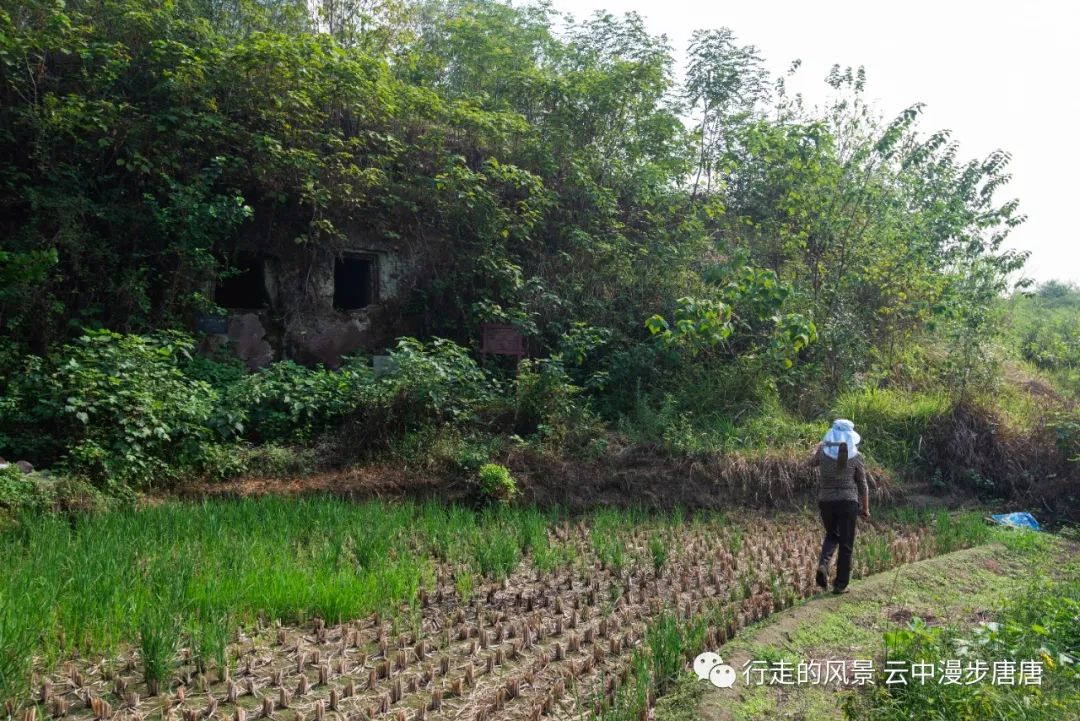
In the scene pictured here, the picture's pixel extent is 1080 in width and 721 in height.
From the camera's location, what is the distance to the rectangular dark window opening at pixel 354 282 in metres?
10.8

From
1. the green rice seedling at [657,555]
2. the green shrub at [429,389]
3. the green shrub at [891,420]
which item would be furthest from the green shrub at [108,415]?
the green shrub at [891,420]

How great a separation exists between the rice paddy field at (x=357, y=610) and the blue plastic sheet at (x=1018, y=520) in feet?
5.67

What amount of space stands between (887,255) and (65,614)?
1076 centimetres

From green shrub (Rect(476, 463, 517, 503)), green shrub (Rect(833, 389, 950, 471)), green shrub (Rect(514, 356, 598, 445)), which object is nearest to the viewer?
green shrub (Rect(476, 463, 517, 503))

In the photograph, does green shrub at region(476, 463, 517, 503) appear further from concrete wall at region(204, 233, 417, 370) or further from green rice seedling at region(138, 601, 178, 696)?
green rice seedling at region(138, 601, 178, 696)

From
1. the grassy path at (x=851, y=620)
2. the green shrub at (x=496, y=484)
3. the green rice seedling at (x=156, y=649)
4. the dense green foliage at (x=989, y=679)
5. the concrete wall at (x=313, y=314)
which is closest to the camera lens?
the dense green foliage at (x=989, y=679)

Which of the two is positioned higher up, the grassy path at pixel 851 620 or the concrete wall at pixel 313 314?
the concrete wall at pixel 313 314

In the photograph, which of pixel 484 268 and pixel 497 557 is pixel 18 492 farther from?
pixel 484 268

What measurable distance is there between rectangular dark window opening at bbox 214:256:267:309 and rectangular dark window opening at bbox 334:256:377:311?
3.69 feet

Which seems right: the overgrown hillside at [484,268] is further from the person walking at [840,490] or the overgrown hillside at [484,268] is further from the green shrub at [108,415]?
the person walking at [840,490]

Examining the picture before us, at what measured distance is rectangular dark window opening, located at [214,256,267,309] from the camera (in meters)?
10.2

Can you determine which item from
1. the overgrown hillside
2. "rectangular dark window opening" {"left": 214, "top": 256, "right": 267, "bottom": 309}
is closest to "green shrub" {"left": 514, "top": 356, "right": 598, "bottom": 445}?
the overgrown hillside

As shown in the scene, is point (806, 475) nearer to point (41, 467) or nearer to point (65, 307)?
point (41, 467)

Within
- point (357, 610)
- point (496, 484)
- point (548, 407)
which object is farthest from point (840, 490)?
point (548, 407)
